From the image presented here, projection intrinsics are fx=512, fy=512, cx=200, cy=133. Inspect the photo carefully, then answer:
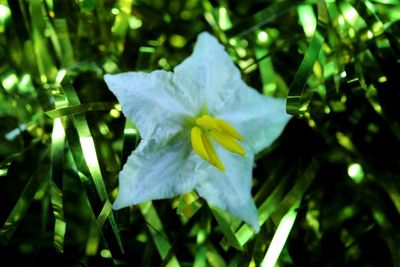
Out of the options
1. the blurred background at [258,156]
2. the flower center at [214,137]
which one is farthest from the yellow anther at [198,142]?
the blurred background at [258,156]

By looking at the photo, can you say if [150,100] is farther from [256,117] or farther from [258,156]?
[258,156]

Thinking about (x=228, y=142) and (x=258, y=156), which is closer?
(x=228, y=142)

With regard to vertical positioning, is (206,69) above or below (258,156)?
above

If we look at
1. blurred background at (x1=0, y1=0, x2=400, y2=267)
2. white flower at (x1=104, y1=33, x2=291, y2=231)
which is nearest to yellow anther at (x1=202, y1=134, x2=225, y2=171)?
white flower at (x1=104, y1=33, x2=291, y2=231)

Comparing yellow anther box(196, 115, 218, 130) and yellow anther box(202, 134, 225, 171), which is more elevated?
yellow anther box(196, 115, 218, 130)

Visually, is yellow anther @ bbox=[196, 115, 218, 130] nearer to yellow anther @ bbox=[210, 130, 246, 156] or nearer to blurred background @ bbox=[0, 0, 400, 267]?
yellow anther @ bbox=[210, 130, 246, 156]

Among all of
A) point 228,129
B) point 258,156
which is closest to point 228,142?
point 228,129
